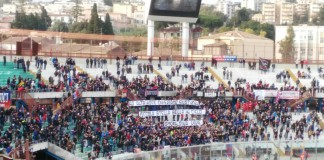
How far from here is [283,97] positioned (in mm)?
39125

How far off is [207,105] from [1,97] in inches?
445

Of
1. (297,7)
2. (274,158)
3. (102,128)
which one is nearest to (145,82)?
(102,128)

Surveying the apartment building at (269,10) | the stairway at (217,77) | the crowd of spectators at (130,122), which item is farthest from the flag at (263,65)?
the apartment building at (269,10)

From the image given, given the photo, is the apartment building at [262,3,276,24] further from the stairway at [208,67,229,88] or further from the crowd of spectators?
the crowd of spectators

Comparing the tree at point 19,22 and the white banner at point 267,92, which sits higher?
the tree at point 19,22

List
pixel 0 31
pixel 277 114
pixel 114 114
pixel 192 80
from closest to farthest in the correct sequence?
1. pixel 114 114
2. pixel 277 114
3. pixel 192 80
4. pixel 0 31

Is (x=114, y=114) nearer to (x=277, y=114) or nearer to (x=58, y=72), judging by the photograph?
(x=58, y=72)

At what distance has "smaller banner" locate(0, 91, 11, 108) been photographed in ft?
95.8

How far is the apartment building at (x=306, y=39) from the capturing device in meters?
88.4

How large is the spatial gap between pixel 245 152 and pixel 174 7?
20687 millimetres

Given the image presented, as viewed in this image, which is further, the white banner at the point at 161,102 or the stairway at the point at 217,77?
the stairway at the point at 217,77

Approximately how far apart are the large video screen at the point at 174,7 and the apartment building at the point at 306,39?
1697 inches

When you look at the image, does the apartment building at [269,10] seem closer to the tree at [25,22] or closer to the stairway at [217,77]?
the tree at [25,22]

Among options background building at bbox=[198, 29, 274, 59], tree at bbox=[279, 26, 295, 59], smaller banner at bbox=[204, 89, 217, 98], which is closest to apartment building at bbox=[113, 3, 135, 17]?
tree at bbox=[279, 26, 295, 59]
